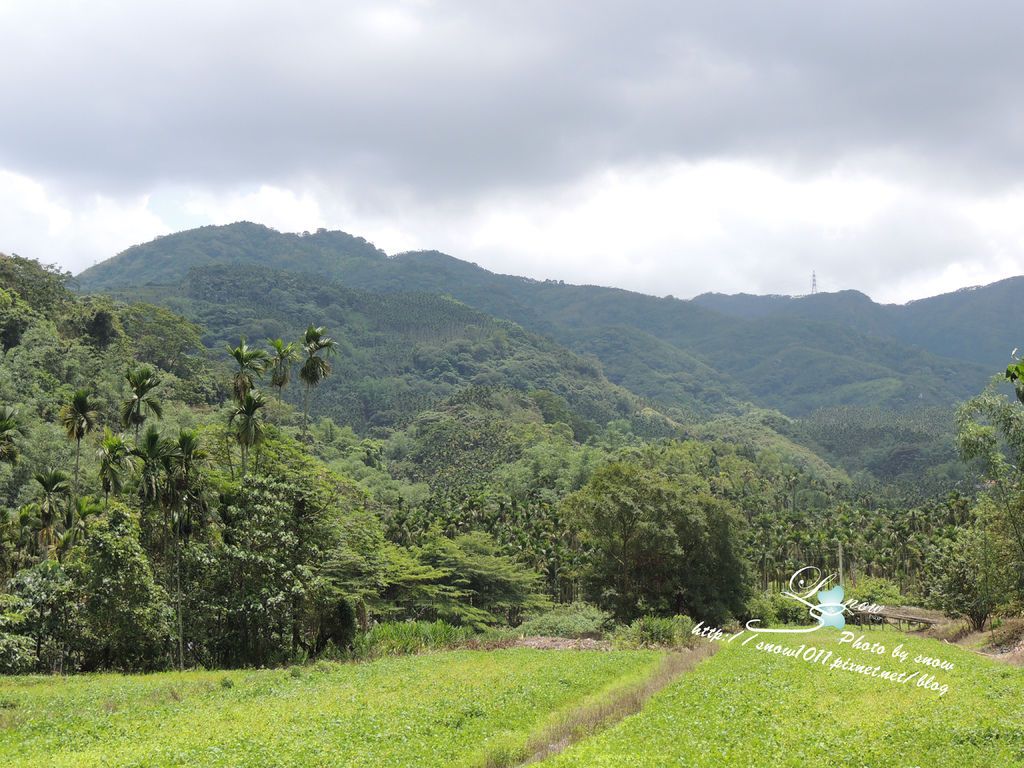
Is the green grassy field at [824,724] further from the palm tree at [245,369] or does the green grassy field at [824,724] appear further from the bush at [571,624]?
the palm tree at [245,369]

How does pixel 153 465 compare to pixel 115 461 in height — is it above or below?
below

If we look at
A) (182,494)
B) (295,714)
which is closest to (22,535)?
(182,494)

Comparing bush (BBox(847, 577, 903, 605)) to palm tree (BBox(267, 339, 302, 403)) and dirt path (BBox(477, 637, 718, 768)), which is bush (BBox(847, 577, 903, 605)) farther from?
palm tree (BBox(267, 339, 302, 403))

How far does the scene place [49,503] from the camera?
125ft

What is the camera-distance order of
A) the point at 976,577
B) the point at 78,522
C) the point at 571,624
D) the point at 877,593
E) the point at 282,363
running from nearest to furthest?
1. the point at 282,363
2. the point at 78,522
3. the point at 976,577
4. the point at 571,624
5. the point at 877,593

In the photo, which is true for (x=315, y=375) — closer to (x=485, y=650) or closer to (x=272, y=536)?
(x=272, y=536)

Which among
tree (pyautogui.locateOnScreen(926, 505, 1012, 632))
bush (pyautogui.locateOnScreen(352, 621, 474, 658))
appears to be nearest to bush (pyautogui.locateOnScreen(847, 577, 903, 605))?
tree (pyautogui.locateOnScreen(926, 505, 1012, 632))

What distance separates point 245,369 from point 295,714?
20.4m

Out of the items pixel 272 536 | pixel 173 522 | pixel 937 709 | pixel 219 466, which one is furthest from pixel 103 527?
pixel 937 709

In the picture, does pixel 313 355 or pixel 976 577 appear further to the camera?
pixel 976 577

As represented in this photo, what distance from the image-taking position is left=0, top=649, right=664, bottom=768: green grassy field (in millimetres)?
15555

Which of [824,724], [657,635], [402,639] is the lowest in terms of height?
[657,635]

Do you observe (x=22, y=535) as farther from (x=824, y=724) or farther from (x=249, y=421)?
(x=824, y=724)

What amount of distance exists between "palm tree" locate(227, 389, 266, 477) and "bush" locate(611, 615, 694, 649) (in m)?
21.6
